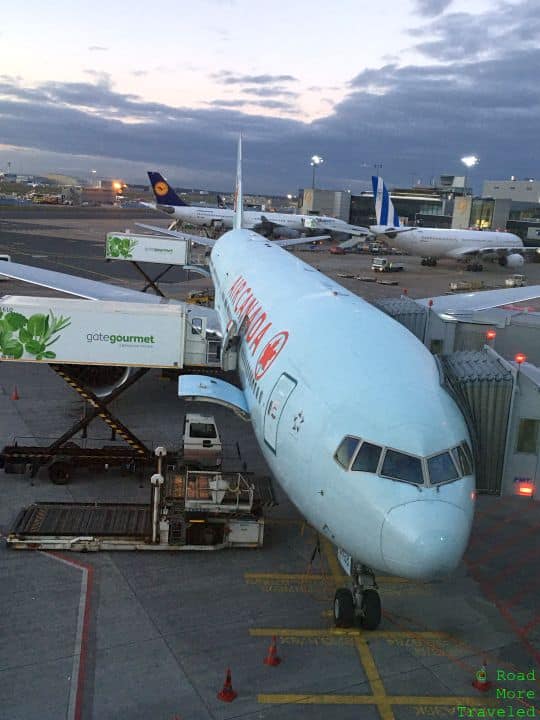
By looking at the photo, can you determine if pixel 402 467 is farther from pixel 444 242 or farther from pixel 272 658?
pixel 444 242

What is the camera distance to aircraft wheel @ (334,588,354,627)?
39.3 feet

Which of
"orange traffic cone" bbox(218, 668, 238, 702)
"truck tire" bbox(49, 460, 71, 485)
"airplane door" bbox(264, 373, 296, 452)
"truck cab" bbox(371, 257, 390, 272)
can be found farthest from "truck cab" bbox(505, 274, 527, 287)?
"orange traffic cone" bbox(218, 668, 238, 702)

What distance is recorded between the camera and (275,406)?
11938 millimetres

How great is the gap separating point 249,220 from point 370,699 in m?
78.8

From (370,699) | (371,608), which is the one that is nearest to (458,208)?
(371,608)

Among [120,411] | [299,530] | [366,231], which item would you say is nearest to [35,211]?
[366,231]

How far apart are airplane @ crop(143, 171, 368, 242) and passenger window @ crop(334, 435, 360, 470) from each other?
76091mm

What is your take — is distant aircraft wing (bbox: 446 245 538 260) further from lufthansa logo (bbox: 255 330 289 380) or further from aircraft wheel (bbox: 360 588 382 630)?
aircraft wheel (bbox: 360 588 382 630)

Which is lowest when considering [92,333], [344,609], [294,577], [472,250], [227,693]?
[294,577]

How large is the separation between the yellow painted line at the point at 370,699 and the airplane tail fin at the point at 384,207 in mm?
70912

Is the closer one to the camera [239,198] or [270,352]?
[270,352]

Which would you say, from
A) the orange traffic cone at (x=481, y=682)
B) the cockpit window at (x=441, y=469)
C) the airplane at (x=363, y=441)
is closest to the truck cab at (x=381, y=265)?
the airplane at (x=363, y=441)

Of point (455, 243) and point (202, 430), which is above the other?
point (455, 243)

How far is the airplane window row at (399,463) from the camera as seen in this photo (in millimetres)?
9328
